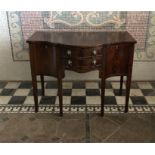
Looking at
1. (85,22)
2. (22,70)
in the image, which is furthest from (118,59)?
(22,70)

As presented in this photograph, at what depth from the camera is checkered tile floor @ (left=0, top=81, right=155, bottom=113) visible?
194 centimetres

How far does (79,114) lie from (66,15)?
1053 mm

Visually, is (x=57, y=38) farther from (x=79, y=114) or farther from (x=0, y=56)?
(x=0, y=56)

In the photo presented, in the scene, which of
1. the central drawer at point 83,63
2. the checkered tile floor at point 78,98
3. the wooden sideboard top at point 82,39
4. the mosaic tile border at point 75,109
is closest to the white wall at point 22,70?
the checkered tile floor at point 78,98

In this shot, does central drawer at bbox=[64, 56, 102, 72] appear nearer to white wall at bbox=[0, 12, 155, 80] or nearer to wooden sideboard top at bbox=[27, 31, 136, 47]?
wooden sideboard top at bbox=[27, 31, 136, 47]

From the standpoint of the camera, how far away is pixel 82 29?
2227 mm

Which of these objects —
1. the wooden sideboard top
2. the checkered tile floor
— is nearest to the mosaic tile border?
the checkered tile floor

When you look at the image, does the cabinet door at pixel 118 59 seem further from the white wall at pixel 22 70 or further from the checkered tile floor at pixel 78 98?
the white wall at pixel 22 70

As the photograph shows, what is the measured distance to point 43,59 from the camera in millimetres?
1664

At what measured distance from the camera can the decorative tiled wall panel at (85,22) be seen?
216 cm

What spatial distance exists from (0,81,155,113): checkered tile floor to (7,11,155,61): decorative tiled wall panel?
1.83ft

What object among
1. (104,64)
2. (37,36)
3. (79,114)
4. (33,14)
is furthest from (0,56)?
(104,64)

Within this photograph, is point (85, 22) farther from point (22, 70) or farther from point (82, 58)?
point (22, 70)

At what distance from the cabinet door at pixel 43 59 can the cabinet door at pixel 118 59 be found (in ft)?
1.37
